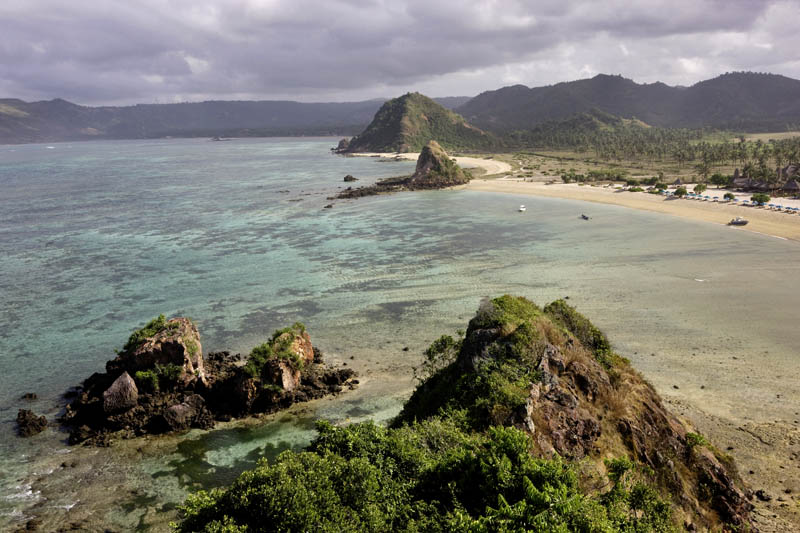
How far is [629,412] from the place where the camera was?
754 inches

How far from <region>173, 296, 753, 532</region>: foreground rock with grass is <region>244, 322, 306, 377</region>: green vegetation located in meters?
8.82

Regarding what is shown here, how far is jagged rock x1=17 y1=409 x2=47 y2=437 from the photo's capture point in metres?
24.8

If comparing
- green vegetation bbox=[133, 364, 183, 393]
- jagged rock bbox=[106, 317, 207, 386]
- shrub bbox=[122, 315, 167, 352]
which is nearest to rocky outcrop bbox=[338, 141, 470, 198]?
shrub bbox=[122, 315, 167, 352]

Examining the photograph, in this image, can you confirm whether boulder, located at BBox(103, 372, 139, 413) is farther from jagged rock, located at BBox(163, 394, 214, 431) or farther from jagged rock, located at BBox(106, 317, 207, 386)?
jagged rock, located at BBox(163, 394, 214, 431)

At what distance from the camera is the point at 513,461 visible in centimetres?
1387

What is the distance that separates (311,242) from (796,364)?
5094cm

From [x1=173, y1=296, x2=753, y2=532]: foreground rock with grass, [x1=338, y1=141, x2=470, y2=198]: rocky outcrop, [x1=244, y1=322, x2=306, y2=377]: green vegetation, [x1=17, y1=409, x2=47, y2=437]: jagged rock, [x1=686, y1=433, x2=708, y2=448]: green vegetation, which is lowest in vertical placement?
[x1=17, y1=409, x2=47, y2=437]: jagged rock

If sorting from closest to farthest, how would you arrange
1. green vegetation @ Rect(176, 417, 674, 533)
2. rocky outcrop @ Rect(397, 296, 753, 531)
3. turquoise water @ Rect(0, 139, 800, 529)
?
1. green vegetation @ Rect(176, 417, 674, 533)
2. rocky outcrop @ Rect(397, 296, 753, 531)
3. turquoise water @ Rect(0, 139, 800, 529)

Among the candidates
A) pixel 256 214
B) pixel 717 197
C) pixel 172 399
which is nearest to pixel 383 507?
pixel 172 399

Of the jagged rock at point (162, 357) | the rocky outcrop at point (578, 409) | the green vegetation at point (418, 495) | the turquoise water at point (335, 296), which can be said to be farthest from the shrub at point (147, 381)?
the green vegetation at point (418, 495)

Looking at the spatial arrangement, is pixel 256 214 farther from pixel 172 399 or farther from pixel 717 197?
pixel 717 197

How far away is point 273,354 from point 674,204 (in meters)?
77.3

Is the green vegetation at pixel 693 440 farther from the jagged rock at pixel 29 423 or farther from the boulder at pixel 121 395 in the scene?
the jagged rock at pixel 29 423

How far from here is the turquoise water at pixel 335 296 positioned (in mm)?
23594
